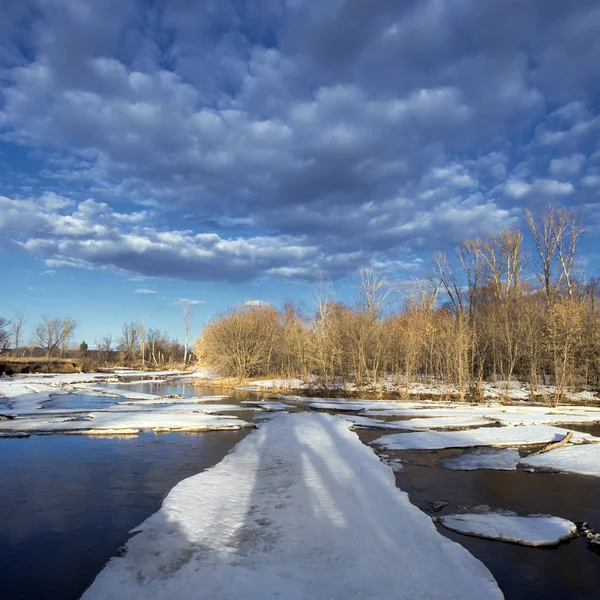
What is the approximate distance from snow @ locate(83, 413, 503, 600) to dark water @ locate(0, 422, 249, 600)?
505mm

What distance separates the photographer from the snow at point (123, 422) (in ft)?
47.6

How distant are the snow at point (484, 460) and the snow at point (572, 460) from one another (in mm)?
420

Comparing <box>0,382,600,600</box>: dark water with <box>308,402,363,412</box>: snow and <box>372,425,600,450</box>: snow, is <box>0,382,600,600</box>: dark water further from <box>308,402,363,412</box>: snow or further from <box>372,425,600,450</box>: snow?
<box>308,402,363,412</box>: snow

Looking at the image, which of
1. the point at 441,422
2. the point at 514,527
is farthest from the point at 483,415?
the point at 514,527

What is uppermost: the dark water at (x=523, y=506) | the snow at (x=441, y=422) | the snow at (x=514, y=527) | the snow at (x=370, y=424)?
the snow at (x=441, y=422)

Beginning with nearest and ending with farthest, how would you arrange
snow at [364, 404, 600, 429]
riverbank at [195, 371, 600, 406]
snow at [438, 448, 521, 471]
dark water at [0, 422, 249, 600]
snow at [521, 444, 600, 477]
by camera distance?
dark water at [0, 422, 249, 600]
snow at [521, 444, 600, 477]
snow at [438, 448, 521, 471]
snow at [364, 404, 600, 429]
riverbank at [195, 371, 600, 406]

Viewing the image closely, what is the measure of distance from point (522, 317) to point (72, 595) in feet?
100

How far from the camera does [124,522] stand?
264 inches

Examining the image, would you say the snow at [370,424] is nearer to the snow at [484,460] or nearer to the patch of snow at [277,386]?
the snow at [484,460]

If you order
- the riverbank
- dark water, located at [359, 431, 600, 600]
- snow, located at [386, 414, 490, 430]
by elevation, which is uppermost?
the riverbank

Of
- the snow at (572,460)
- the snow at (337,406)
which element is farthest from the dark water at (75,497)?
the snow at (337,406)

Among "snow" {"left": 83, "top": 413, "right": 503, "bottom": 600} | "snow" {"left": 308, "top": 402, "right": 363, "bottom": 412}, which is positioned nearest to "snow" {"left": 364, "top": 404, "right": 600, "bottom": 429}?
"snow" {"left": 308, "top": 402, "right": 363, "bottom": 412}

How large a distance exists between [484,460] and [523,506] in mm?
3607

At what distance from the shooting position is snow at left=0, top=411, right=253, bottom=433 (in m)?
14.5
